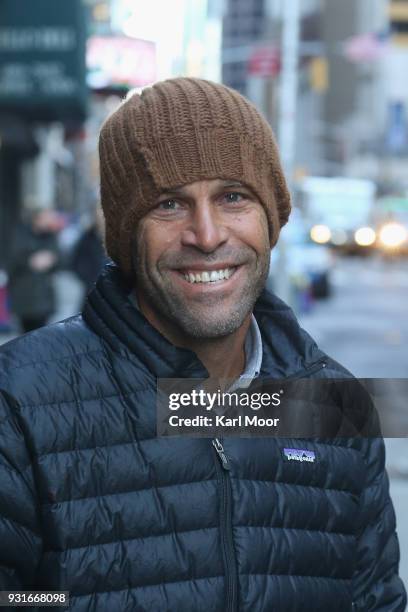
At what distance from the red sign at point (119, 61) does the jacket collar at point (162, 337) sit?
2119cm

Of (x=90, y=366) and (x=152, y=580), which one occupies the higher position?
(x=90, y=366)

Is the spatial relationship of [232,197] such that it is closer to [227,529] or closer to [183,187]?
[183,187]

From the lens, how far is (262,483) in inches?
95.1

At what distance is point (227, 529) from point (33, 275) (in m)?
10.0

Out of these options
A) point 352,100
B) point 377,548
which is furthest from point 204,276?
point 352,100

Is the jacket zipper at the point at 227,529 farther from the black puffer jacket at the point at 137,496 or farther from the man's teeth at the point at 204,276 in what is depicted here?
the man's teeth at the point at 204,276

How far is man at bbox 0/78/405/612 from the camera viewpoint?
225 cm

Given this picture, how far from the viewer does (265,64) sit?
26234 millimetres

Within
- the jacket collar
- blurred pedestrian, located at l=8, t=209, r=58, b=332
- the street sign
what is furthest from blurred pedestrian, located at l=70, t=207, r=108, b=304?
the jacket collar

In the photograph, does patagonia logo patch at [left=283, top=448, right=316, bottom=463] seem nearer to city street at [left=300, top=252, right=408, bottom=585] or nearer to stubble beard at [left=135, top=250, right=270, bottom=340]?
stubble beard at [left=135, top=250, right=270, bottom=340]

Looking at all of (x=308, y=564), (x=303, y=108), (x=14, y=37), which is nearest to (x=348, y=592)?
(x=308, y=564)

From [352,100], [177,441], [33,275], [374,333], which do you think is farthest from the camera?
[352,100]

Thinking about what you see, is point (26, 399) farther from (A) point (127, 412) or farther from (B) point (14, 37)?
(B) point (14, 37)

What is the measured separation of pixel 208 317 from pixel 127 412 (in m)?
0.26
